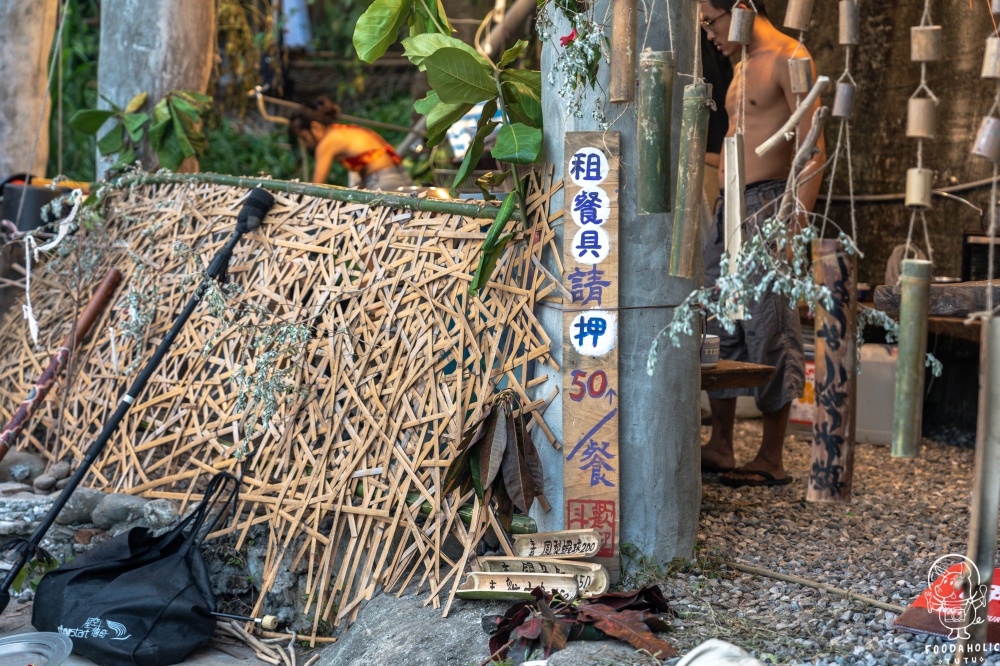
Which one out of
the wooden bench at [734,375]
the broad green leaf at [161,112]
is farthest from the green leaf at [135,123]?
the wooden bench at [734,375]

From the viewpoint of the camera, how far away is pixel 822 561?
162 inches

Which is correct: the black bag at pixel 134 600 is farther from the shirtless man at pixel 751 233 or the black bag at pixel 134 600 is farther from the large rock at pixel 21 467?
the shirtless man at pixel 751 233

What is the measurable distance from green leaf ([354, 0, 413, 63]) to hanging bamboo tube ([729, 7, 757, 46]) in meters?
1.59

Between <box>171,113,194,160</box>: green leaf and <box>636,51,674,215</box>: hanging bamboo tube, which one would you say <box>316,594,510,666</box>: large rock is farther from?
<box>171,113,194,160</box>: green leaf

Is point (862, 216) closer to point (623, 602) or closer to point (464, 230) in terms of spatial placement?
point (464, 230)

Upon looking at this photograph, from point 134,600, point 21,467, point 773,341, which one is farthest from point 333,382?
point 773,341

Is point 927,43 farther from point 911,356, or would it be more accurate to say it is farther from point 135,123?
point 135,123

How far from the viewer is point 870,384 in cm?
622

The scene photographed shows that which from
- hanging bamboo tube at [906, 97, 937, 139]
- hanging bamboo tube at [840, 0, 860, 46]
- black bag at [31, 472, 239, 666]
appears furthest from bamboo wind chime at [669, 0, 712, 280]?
black bag at [31, 472, 239, 666]

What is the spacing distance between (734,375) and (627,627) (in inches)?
64.9

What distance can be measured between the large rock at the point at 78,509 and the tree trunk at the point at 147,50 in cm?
261

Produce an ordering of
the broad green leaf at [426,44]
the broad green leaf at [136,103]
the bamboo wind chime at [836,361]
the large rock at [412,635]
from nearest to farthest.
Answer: the bamboo wind chime at [836,361] → the large rock at [412,635] → the broad green leaf at [426,44] → the broad green leaf at [136,103]

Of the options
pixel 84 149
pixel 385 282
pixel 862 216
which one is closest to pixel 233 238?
pixel 385 282

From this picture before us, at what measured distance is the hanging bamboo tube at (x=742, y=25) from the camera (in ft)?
9.16
